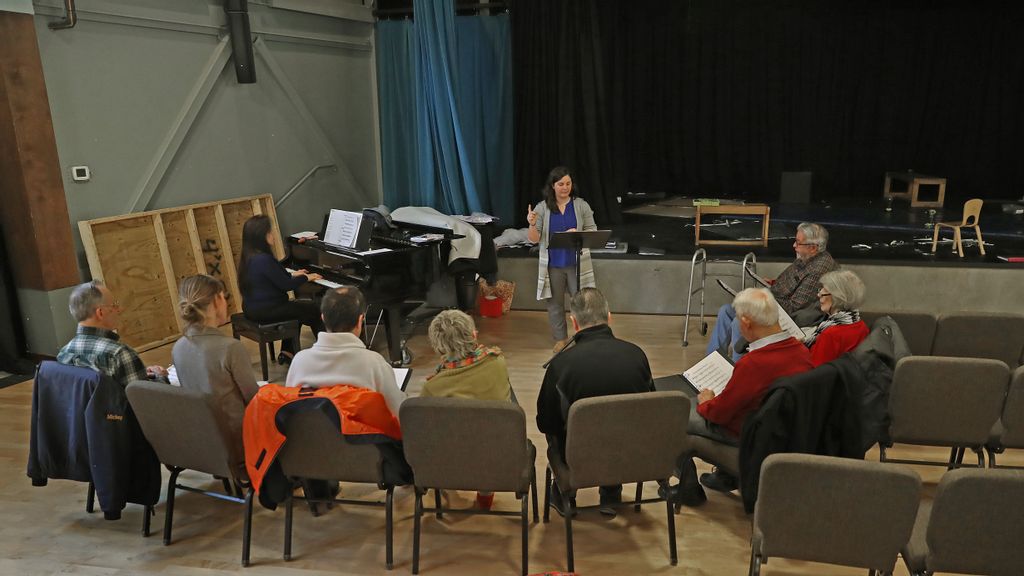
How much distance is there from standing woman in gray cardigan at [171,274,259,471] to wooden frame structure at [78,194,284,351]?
252cm

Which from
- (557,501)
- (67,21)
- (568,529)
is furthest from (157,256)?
(568,529)

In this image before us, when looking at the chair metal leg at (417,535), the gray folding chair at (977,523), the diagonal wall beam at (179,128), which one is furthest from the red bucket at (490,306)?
the gray folding chair at (977,523)

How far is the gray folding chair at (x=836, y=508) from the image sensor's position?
2.28 metres

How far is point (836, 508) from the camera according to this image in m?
2.34

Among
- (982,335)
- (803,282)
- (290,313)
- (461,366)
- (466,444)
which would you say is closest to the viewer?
(466,444)

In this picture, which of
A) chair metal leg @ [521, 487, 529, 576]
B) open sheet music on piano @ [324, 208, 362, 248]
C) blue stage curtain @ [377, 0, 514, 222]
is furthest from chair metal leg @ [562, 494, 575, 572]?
blue stage curtain @ [377, 0, 514, 222]

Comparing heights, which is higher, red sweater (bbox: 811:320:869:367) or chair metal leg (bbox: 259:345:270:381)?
red sweater (bbox: 811:320:869:367)

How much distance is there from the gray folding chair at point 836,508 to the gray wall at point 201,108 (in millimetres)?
5129

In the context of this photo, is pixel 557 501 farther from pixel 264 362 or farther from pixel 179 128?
pixel 179 128

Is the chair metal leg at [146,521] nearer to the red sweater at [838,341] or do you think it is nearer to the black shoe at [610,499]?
the black shoe at [610,499]

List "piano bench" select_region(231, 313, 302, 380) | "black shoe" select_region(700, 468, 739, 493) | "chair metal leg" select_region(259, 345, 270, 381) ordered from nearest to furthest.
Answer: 1. "black shoe" select_region(700, 468, 739, 493)
2. "piano bench" select_region(231, 313, 302, 380)
3. "chair metal leg" select_region(259, 345, 270, 381)

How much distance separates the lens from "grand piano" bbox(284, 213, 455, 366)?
510cm

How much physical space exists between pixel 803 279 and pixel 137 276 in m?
4.80

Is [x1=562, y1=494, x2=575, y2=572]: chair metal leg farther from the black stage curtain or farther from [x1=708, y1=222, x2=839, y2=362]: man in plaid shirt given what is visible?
the black stage curtain
